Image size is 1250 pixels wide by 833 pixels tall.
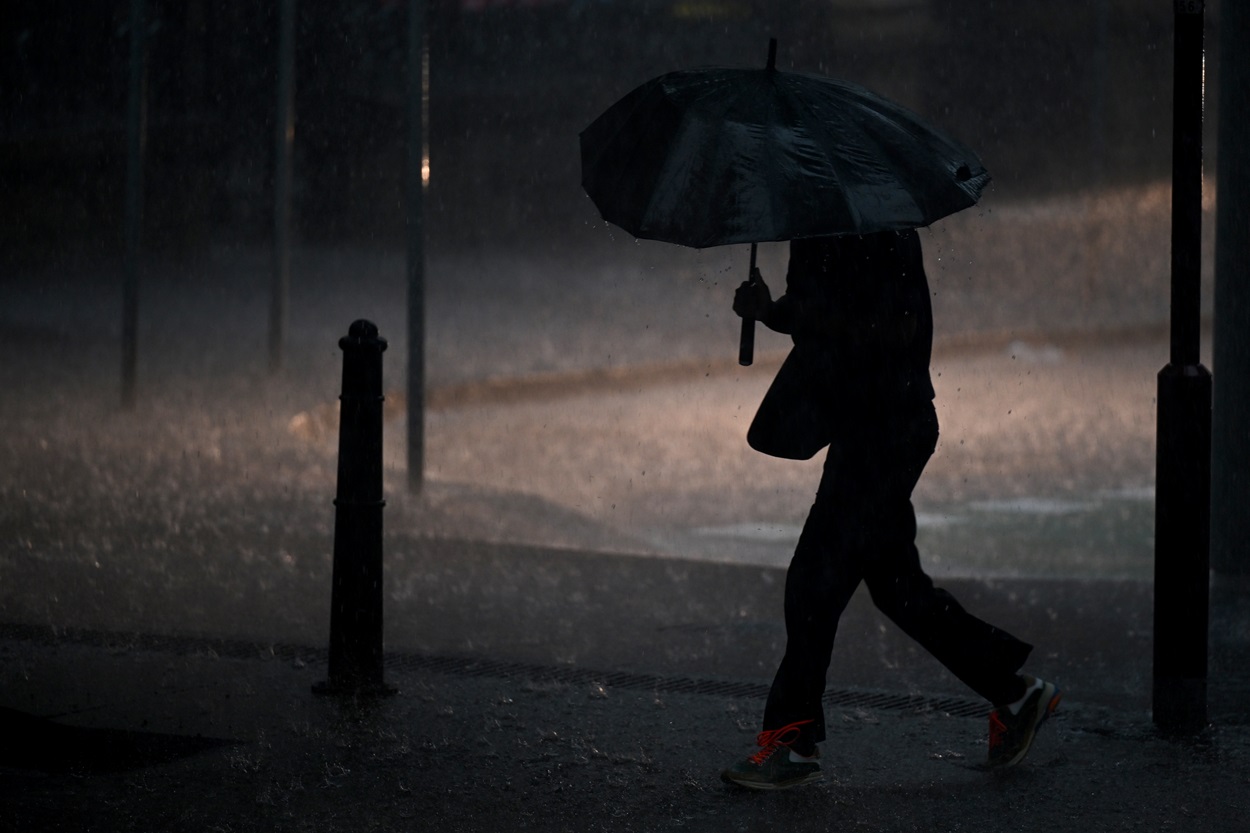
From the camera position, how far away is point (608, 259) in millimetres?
30344

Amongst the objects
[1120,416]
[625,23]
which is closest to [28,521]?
[1120,416]

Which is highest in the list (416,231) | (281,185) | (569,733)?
(281,185)

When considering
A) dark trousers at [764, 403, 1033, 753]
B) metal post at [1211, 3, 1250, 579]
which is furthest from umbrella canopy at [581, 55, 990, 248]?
metal post at [1211, 3, 1250, 579]

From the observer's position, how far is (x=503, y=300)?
2478cm

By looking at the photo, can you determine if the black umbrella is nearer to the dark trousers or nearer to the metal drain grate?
the dark trousers

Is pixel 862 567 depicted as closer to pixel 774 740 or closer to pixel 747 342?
pixel 774 740

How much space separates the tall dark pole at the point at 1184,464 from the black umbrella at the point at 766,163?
2.71 ft

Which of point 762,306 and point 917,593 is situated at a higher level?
point 762,306

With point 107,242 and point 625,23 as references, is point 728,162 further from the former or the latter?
point 625,23

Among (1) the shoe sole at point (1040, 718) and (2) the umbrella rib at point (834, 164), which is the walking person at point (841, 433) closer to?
(2) the umbrella rib at point (834, 164)

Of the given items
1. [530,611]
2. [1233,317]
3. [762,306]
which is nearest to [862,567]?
[762,306]

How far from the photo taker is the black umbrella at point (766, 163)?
442cm

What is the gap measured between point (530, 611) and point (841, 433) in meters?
2.73

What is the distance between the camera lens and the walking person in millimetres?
4602
